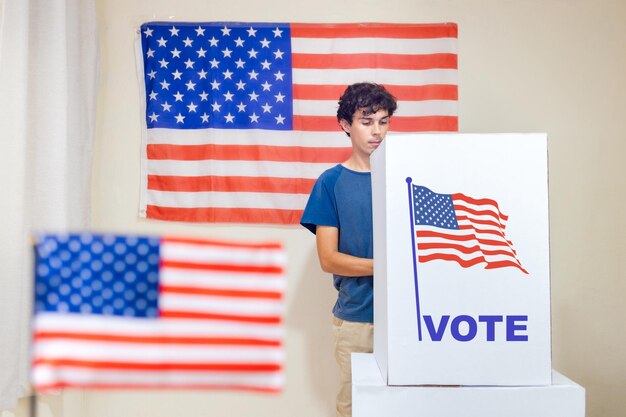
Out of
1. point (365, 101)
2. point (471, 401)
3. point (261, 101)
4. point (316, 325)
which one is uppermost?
point (261, 101)

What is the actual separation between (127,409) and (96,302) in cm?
224

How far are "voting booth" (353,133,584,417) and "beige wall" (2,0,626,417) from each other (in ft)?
5.03

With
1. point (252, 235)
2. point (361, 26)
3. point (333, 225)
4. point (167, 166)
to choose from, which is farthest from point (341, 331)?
point (361, 26)

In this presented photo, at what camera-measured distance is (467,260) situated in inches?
46.0

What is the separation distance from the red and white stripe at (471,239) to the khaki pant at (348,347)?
80 cm

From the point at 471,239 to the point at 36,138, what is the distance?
162 centimetres

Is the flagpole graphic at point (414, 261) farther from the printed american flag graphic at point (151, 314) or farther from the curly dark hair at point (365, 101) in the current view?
the curly dark hair at point (365, 101)

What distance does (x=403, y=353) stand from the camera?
1.17 m

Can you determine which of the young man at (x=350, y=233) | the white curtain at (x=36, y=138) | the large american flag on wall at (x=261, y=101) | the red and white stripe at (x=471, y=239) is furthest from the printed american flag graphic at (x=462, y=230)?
the large american flag on wall at (x=261, y=101)

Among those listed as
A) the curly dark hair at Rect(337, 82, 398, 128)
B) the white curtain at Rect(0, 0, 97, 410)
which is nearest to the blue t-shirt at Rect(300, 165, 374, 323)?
the curly dark hair at Rect(337, 82, 398, 128)

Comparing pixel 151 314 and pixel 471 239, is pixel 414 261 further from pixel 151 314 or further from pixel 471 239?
pixel 151 314

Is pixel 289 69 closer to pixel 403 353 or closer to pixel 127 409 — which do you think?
pixel 127 409

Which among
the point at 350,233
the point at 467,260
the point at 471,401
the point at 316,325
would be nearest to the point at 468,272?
the point at 467,260

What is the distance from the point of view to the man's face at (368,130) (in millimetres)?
2039
